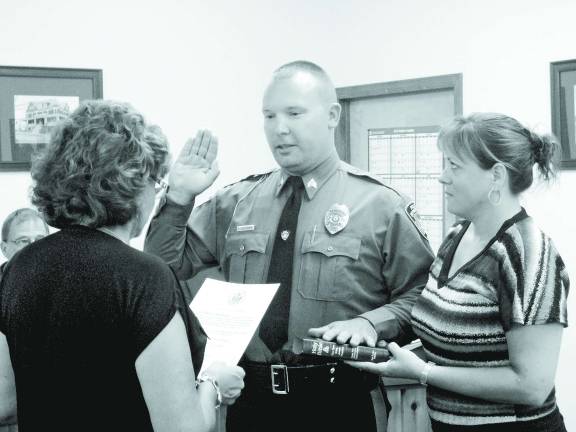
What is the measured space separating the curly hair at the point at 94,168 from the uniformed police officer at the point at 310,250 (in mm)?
526

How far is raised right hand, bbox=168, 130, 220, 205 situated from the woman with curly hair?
1.65ft

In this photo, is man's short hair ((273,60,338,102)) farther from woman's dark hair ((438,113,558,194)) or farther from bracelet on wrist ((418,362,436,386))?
bracelet on wrist ((418,362,436,386))

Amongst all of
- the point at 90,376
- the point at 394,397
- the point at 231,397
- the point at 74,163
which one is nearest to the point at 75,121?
the point at 74,163

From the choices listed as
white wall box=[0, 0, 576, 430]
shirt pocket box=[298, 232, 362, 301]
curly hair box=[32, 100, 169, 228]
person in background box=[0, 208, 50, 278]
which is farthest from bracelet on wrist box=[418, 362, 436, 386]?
person in background box=[0, 208, 50, 278]

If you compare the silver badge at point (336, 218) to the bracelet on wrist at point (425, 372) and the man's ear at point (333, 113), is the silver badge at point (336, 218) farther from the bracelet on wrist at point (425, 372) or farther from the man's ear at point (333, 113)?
the bracelet on wrist at point (425, 372)

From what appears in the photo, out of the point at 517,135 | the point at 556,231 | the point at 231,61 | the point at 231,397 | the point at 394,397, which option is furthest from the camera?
the point at 231,61

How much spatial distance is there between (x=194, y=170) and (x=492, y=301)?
740 mm

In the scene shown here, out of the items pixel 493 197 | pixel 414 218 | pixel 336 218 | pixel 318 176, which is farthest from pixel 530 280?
pixel 318 176

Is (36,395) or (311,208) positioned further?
(311,208)

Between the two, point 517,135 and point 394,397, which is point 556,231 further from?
point 517,135

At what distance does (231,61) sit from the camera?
3.86 m

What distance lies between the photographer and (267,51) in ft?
13.0

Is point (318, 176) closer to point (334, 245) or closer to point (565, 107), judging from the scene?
point (334, 245)

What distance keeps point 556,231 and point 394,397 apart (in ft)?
4.40
